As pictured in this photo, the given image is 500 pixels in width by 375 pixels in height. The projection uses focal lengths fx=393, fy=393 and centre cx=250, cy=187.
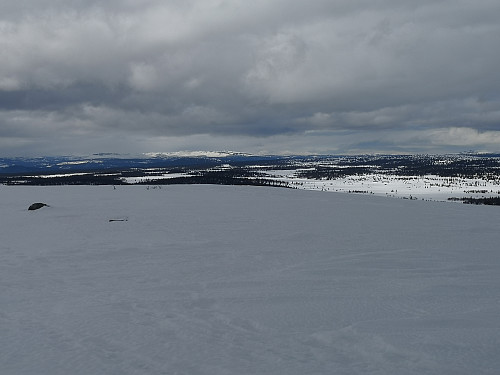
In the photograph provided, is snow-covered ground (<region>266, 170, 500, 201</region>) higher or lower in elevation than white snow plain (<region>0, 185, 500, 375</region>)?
lower

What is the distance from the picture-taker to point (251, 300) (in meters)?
10.1

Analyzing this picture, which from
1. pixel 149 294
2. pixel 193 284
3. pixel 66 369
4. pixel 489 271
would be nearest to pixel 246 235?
pixel 193 284

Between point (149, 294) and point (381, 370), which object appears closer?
point (381, 370)

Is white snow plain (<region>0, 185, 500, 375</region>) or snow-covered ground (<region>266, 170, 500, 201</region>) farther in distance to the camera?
snow-covered ground (<region>266, 170, 500, 201</region>)

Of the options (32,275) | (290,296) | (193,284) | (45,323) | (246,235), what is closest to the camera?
(45,323)

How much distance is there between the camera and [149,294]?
34.9ft

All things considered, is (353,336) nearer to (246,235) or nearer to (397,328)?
(397,328)

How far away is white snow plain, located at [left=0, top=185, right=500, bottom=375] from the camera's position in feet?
23.4

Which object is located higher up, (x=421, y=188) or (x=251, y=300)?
(x=251, y=300)

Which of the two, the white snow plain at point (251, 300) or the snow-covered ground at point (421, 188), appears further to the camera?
the snow-covered ground at point (421, 188)

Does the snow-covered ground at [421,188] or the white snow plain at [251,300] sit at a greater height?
the white snow plain at [251,300]

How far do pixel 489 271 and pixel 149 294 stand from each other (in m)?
10.3

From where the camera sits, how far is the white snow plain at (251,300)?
7.12 metres

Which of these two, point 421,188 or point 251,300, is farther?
point 421,188
